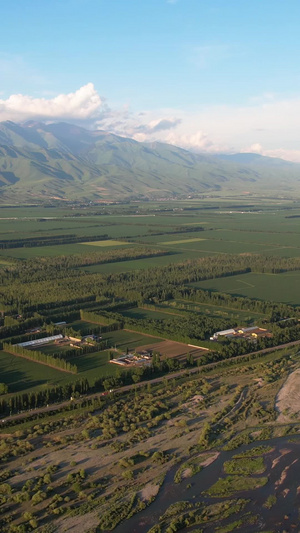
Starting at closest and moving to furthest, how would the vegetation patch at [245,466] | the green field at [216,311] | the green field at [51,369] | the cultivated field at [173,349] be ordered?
the vegetation patch at [245,466], the green field at [51,369], the cultivated field at [173,349], the green field at [216,311]

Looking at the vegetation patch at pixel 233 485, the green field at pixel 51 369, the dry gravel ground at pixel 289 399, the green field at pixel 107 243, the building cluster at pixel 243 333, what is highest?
the green field at pixel 107 243

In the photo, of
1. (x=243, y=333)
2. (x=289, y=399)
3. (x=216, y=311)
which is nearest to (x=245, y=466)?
(x=289, y=399)

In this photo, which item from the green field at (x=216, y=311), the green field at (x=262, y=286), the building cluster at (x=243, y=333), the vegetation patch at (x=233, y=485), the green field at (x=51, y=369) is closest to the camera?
the vegetation patch at (x=233, y=485)

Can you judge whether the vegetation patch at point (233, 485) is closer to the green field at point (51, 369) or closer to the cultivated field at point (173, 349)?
the green field at point (51, 369)

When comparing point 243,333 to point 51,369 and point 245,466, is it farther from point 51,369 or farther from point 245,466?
point 245,466

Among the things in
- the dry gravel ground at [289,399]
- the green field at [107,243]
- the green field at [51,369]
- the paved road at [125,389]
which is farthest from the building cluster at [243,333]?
the green field at [107,243]

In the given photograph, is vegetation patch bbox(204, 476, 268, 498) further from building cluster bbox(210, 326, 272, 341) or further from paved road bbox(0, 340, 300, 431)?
building cluster bbox(210, 326, 272, 341)
